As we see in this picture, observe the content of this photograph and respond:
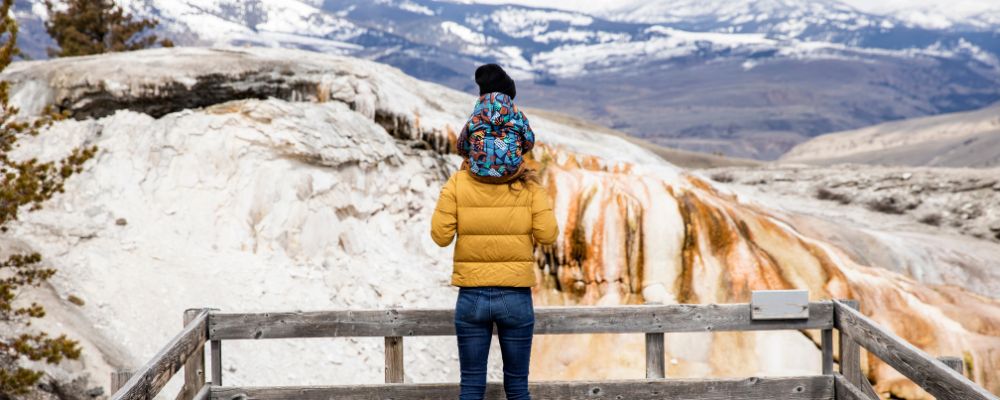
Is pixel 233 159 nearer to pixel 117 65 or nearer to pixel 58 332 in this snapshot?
pixel 117 65

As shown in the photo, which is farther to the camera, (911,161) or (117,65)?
(911,161)

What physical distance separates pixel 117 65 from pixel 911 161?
175m

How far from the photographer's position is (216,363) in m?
5.79

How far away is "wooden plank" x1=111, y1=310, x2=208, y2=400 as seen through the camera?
175 inches

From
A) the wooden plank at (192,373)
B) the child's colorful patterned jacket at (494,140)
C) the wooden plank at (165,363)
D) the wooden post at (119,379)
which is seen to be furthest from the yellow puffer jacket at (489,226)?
the wooden post at (119,379)

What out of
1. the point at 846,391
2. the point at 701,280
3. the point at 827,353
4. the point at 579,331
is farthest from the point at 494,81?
the point at 701,280

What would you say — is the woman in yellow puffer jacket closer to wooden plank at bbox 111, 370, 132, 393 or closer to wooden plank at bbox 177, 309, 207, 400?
wooden plank at bbox 177, 309, 207, 400

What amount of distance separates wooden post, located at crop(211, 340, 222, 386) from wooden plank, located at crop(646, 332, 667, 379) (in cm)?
300

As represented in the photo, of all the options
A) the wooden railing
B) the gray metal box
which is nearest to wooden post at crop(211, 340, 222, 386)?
the wooden railing

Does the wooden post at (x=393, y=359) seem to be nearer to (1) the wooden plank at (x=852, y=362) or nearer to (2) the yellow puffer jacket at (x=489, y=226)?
(2) the yellow puffer jacket at (x=489, y=226)

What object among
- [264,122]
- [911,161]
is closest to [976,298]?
[264,122]

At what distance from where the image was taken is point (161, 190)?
41.1 feet

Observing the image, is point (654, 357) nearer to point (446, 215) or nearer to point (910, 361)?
point (910, 361)

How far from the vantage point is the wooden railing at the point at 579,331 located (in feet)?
18.7
